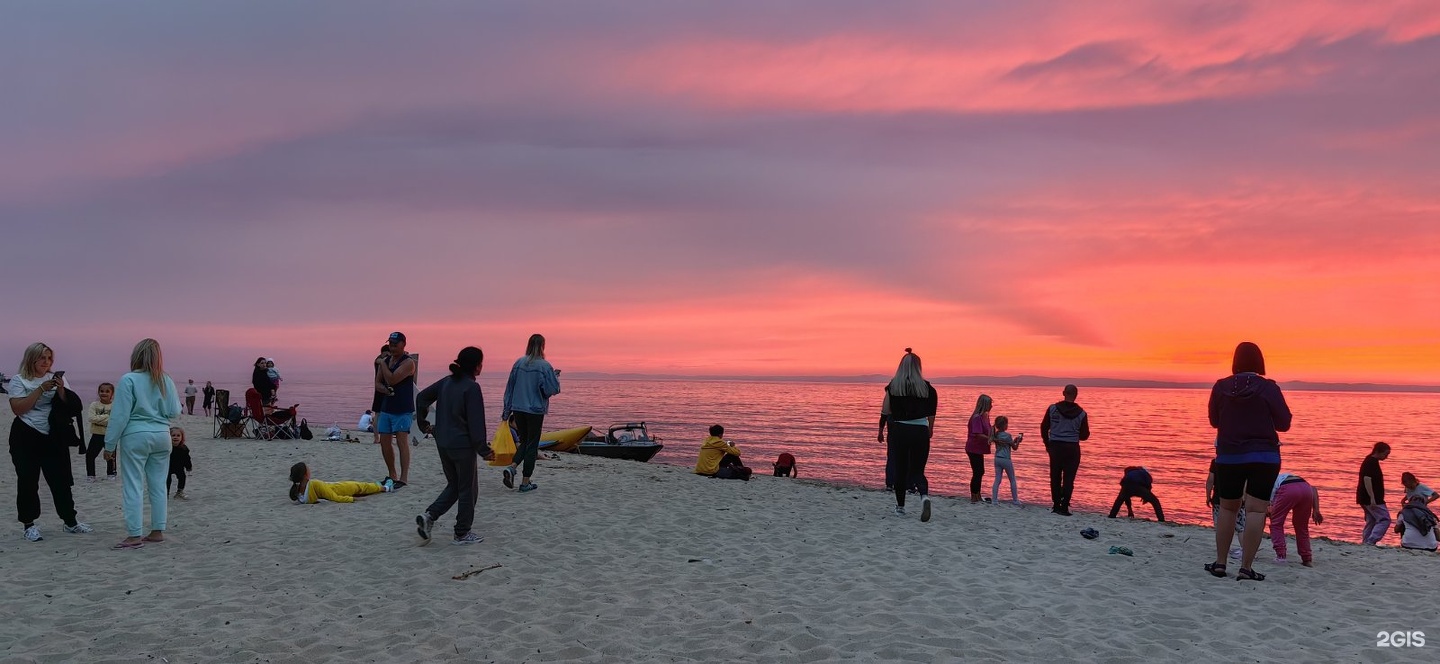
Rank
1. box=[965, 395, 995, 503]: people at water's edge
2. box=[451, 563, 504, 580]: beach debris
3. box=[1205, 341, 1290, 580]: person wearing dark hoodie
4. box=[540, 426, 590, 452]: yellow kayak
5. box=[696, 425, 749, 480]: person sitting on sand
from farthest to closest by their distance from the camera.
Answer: box=[540, 426, 590, 452]: yellow kayak < box=[696, 425, 749, 480]: person sitting on sand < box=[965, 395, 995, 503]: people at water's edge < box=[1205, 341, 1290, 580]: person wearing dark hoodie < box=[451, 563, 504, 580]: beach debris

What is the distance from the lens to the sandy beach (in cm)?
521

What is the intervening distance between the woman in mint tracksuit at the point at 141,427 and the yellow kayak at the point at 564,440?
50.7 ft

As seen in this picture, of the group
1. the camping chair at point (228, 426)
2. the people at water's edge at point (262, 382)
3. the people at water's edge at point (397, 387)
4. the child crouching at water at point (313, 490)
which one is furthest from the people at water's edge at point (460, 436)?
the camping chair at point (228, 426)

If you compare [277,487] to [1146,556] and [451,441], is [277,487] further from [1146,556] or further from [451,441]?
[1146,556]

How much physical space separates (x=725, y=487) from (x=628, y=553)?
237 inches

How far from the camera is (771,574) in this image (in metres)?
7.18

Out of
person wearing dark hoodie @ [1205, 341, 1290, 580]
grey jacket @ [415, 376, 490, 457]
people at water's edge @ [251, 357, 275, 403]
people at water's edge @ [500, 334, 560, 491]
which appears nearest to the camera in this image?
person wearing dark hoodie @ [1205, 341, 1290, 580]

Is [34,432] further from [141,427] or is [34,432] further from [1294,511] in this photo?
[1294,511]

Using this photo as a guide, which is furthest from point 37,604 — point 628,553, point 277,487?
point 277,487

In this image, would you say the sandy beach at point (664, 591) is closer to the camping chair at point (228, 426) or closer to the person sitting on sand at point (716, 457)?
the person sitting on sand at point (716, 457)

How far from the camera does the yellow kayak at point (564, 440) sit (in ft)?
76.2

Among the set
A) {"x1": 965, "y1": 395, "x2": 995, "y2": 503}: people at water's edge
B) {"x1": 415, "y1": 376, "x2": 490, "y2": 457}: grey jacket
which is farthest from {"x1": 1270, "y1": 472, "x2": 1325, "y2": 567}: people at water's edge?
{"x1": 415, "y1": 376, "x2": 490, "y2": 457}: grey jacket

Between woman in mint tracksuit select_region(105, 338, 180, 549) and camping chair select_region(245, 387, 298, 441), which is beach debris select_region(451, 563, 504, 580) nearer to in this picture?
woman in mint tracksuit select_region(105, 338, 180, 549)

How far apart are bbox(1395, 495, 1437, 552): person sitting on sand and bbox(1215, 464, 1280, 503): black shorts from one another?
8472mm
